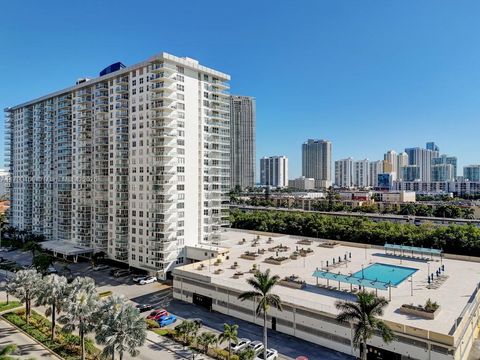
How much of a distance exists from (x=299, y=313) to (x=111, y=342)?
17252 millimetres

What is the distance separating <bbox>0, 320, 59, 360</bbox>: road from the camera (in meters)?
29.6

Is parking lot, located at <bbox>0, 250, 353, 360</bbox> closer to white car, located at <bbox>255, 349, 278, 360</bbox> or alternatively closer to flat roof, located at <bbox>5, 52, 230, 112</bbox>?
white car, located at <bbox>255, 349, 278, 360</bbox>

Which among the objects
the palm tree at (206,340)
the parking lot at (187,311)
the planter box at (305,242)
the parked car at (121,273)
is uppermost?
the planter box at (305,242)

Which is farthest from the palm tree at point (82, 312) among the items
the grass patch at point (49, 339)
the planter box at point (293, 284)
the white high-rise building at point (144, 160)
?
the white high-rise building at point (144, 160)

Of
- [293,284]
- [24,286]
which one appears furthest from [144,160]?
[293,284]

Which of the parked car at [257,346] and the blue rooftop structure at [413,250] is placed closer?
the parked car at [257,346]

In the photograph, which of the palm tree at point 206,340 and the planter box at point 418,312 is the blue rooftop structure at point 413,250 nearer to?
the planter box at point 418,312

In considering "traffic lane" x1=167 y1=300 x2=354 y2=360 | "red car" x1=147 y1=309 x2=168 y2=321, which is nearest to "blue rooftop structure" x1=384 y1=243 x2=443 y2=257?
"traffic lane" x1=167 y1=300 x2=354 y2=360

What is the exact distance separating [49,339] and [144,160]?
28.8 m

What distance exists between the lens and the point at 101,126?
→ 6172cm

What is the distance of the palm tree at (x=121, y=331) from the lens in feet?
77.5

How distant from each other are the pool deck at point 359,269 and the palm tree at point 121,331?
14.7m

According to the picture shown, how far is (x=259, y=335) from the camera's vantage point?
33.5m

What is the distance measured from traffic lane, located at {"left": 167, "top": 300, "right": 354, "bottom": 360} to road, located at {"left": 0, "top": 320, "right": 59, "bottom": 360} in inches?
533
